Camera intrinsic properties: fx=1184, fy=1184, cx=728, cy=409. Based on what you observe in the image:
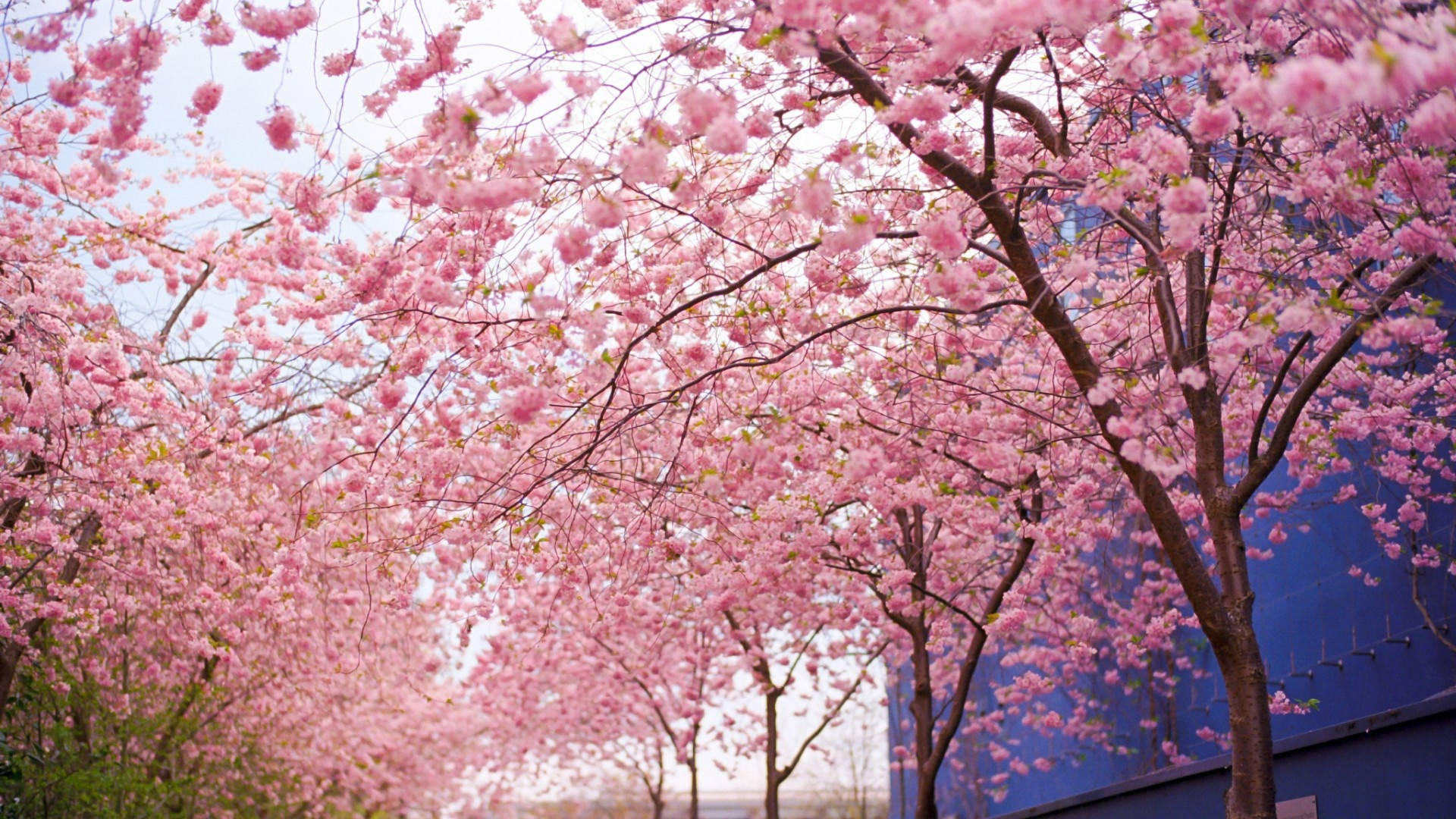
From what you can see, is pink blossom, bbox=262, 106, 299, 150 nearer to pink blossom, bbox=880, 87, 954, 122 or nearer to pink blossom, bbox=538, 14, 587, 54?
pink blossom, bbox=538, 14, 587, 54

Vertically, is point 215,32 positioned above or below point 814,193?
above

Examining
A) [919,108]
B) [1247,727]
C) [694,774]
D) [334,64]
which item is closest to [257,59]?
[334,64]

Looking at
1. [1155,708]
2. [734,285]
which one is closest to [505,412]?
[734,285]

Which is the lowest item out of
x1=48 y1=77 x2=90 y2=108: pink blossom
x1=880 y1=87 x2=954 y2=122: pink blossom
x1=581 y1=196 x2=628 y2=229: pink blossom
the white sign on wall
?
the white sign on wall

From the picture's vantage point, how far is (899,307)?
5316 mm

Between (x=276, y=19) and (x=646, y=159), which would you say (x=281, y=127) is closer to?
(x=276, y=19)

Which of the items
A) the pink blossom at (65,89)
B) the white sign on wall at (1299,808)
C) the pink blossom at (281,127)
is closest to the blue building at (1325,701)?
the white sign on wall at (1299,808)

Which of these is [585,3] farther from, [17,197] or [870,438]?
[17,197]

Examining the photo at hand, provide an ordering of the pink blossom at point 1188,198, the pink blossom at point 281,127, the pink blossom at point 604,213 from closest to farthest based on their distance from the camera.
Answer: the pink blossom at point 1188,198
the pink blossom at point 604,213
the pink blossom at point 281,127

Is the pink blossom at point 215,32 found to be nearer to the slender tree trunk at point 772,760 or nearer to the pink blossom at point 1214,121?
the pink blossom at point 1214,121

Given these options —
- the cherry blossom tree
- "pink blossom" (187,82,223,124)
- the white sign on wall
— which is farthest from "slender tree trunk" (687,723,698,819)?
"pink blossom" (187,82,223,124)

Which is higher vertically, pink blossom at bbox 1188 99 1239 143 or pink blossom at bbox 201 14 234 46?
A: pink blossom at bbox 201 14 234 46

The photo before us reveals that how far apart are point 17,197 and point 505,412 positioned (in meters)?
6.05

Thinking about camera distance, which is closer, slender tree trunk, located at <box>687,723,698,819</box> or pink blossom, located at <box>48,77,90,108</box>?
pink blossom, located at <box>48,77,90,108</box>
